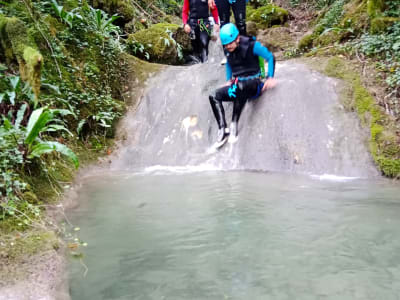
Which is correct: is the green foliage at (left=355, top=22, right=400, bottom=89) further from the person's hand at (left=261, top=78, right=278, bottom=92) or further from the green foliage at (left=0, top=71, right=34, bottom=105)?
the green foliage at (left=0, top=71, right=34, bottom=105)

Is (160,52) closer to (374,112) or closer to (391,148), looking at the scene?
(374,112)

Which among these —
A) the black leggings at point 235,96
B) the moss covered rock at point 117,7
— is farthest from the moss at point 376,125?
the moss covered rock at point 117,7

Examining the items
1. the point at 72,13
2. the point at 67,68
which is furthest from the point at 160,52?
the point at 67,68

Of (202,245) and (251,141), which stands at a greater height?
(251,141)

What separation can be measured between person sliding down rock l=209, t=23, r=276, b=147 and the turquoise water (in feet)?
5.38

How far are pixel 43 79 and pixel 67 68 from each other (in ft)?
3.09

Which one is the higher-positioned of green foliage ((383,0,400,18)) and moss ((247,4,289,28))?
moss ((247,4,289,28))

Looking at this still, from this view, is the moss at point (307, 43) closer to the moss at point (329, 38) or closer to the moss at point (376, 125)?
the moss at point (329, 38)

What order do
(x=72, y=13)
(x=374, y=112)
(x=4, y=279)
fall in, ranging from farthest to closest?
(x=72, y=13) → (x=374, y=112) → (x=4, y=279)

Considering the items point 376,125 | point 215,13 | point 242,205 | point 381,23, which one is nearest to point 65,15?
point 215,13

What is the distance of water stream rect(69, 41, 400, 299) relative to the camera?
9.57ft

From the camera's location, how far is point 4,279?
276 centimetres

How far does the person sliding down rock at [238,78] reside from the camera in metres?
6.34

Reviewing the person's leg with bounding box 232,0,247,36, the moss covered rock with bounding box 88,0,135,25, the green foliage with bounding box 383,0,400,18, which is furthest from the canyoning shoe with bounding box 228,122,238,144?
the moss covered rock with bounding box 88,0,135,25
